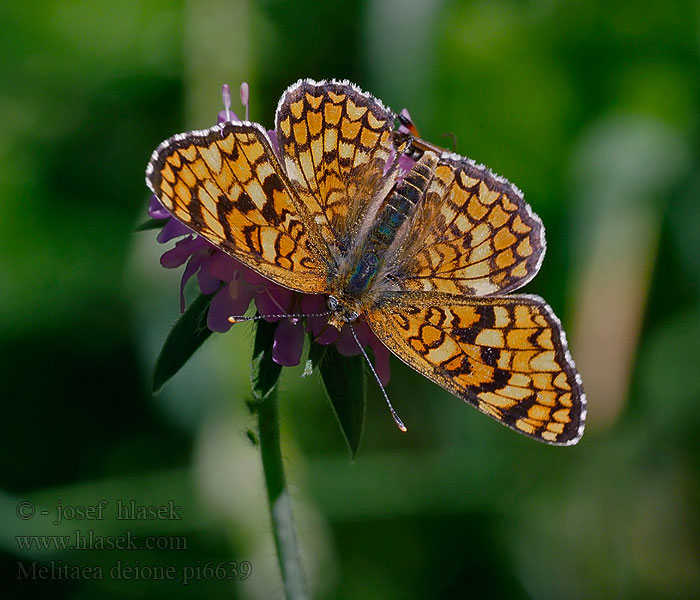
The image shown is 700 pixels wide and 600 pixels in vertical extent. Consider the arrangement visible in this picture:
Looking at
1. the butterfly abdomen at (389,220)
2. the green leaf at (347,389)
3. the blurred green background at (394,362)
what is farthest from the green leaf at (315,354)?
the blurred green background at (394,362)

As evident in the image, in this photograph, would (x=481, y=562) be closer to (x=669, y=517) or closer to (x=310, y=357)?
(x=669, y=517)

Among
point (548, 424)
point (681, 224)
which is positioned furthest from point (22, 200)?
point (681, 224)

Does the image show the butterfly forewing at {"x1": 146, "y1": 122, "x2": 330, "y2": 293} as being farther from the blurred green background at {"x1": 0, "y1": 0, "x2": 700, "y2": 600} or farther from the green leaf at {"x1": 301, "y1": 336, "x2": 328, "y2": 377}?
the blurred green background at {"x1": 0, "y1": 0, "x2": 700, "y2": 600}

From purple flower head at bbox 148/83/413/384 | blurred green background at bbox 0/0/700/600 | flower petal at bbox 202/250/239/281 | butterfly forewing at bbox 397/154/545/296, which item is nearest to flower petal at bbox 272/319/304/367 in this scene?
purple flower head at bbox 148/83/413/384

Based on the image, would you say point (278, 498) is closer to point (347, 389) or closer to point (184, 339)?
point (347, 389)

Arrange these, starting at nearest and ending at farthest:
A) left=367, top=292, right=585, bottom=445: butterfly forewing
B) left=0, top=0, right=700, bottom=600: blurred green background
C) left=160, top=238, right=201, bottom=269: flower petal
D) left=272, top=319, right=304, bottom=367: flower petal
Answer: left=367, top=292, right=585, bottom=445: butterfly forewing → left=272, top=319, right=304, bottom=367: flower petal → left=160, top=238, right=201, bottom=269: flower petal → left=0, top=0, right=700, bottom=600: blurred green background

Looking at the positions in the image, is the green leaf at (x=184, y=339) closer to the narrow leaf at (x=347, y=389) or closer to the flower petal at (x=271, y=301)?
the flower petal at (x=271, y=301)

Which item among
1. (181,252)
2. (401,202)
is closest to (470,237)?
(401,202)
